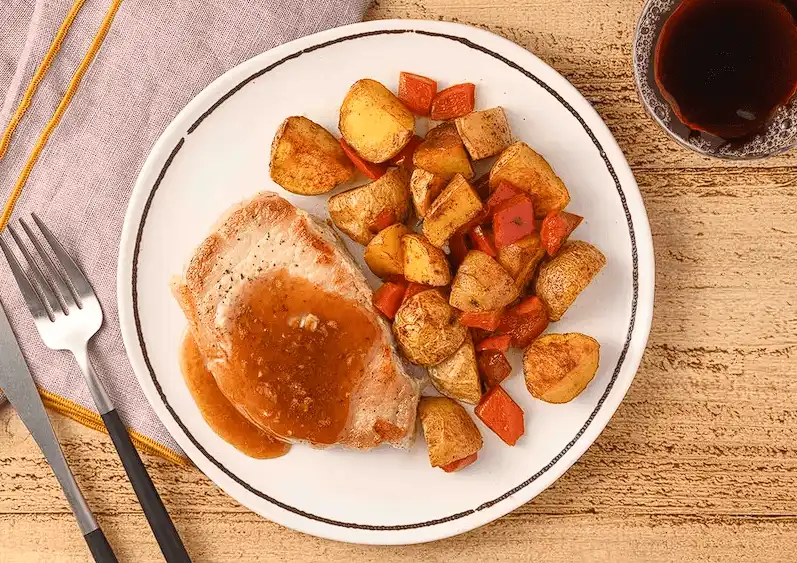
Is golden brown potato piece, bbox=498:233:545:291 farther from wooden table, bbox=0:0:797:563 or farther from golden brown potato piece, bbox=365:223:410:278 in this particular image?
wooden table, bbox=0:0:797:563

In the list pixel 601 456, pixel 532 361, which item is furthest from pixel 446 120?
pixel 601 456

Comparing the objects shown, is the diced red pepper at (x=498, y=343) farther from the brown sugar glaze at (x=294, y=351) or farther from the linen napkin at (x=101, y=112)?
the linen napkin at (x=101, y=112)

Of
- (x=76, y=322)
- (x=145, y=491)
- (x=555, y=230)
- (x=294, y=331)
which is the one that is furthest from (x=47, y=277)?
(x=555, y=230)

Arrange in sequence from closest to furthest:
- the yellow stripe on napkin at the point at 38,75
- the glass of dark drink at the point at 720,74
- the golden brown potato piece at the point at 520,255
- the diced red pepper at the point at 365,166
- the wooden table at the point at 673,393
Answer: the glass of dark drink at the point at 720,74
the golden brown potato piece at the point at 520,255
the diced red pepper at the point at 365,166
the wooden table at the point at 673,393
the yellow stripe on napkin at the point at 38,75

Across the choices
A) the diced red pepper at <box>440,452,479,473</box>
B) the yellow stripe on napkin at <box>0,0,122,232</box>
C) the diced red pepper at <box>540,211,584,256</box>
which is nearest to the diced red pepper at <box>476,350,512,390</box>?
the diced red pepper at <box>440,452,479,473</box>

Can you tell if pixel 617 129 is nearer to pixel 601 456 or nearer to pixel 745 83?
pixel 745 83

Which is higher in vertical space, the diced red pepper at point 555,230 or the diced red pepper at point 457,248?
the diced red pepper at point 457,248

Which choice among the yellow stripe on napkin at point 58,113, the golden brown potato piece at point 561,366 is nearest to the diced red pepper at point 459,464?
the golden brown potato piece at point 561,366
